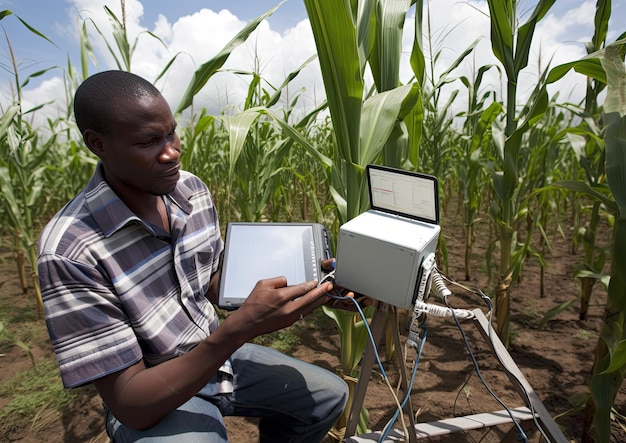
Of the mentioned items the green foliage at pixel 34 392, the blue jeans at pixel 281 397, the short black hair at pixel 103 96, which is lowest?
the green foliage at pixel 34 392

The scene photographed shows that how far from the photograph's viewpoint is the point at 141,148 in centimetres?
Result: 81

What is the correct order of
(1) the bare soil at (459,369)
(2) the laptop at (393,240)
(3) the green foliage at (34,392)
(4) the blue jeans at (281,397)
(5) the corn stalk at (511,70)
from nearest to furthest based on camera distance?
(2) the laptop at (393,240) < (4) the blue jeans at (281,397) < (5) the corn stalk at (511,70) < (1) the bare soil at (459,369) < (3) the green foliage at (34,392)

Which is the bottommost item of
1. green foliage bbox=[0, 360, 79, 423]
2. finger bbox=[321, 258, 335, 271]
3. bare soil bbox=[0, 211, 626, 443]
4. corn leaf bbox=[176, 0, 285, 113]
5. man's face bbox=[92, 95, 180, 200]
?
bare soil bbox=[0, 211, 626, 443]

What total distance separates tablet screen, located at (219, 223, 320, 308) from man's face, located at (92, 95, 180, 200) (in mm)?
231

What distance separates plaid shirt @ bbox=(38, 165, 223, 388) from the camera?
2.38ft

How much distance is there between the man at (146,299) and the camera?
732 mm

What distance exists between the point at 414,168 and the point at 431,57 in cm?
93

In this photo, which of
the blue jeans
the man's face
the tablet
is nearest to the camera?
the man's face

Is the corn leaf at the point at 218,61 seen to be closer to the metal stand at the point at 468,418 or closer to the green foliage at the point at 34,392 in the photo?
the metal stand at the point at 468,418

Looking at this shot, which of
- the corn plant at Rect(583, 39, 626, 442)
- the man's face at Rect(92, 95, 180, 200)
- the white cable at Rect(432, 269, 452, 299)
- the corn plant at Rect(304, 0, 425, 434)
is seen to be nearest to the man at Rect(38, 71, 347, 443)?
the man's face at Rect(92, 95, 180, 200)

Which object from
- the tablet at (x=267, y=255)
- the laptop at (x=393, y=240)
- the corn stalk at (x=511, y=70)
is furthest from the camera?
the corn stalk at (x=511, y=70)

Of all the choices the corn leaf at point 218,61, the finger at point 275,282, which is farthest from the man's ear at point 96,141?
the finger at point 275,282

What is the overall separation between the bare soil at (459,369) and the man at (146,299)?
616 mm

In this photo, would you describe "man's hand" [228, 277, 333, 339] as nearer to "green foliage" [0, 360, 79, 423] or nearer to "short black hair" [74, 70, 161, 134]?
"short black hair" [74, 70, 161, 134]
